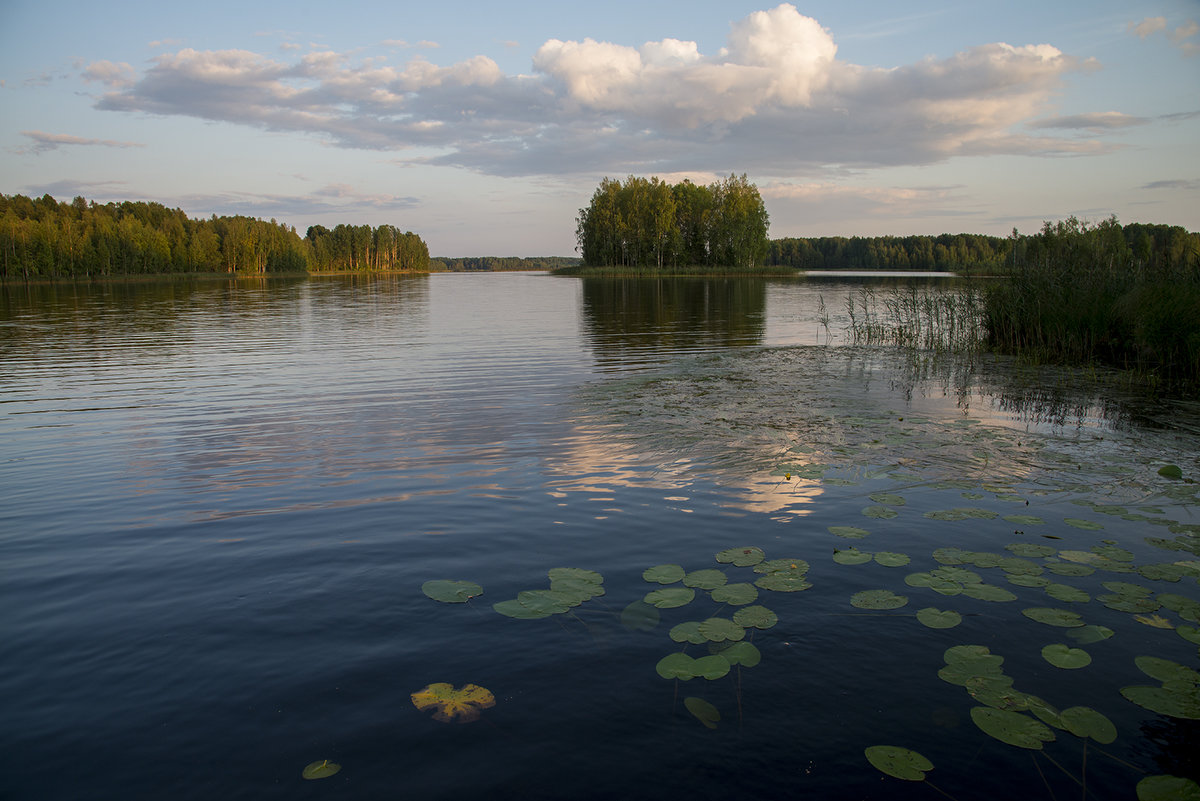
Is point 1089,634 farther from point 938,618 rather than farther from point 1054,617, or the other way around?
point 938,618

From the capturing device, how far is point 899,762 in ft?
12.2

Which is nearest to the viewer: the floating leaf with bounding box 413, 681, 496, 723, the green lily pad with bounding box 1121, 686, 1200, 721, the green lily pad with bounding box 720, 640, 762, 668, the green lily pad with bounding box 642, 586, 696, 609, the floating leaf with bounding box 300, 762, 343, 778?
the floating leaf with bounding box 300, 762, 343, 778

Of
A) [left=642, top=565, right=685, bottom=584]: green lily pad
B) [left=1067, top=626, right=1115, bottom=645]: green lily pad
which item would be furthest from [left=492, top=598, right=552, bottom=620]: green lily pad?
[left=1067, top=626, right=1115, bottom=645]: green lily pad

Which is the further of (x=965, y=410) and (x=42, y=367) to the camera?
(x=42, y=367)

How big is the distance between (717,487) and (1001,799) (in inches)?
217

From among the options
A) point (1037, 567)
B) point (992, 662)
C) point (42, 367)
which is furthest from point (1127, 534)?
point (42, 367)

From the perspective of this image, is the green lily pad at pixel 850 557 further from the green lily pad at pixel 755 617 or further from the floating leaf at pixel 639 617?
the floating leaf at pixel 639 617

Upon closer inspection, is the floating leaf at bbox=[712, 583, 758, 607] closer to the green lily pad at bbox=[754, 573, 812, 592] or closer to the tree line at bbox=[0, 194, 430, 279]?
the green lily pad at bbox=[754, 573, 812, 592]

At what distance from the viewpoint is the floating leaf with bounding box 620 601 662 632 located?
5.28 m

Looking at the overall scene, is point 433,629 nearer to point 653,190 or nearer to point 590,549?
point 590,549

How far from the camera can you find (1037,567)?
6.22 metres

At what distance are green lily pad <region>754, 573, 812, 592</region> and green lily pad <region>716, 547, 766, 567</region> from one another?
299mm

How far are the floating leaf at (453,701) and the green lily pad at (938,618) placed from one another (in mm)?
3451

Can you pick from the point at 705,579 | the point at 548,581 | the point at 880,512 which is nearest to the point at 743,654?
the point at 705,579
